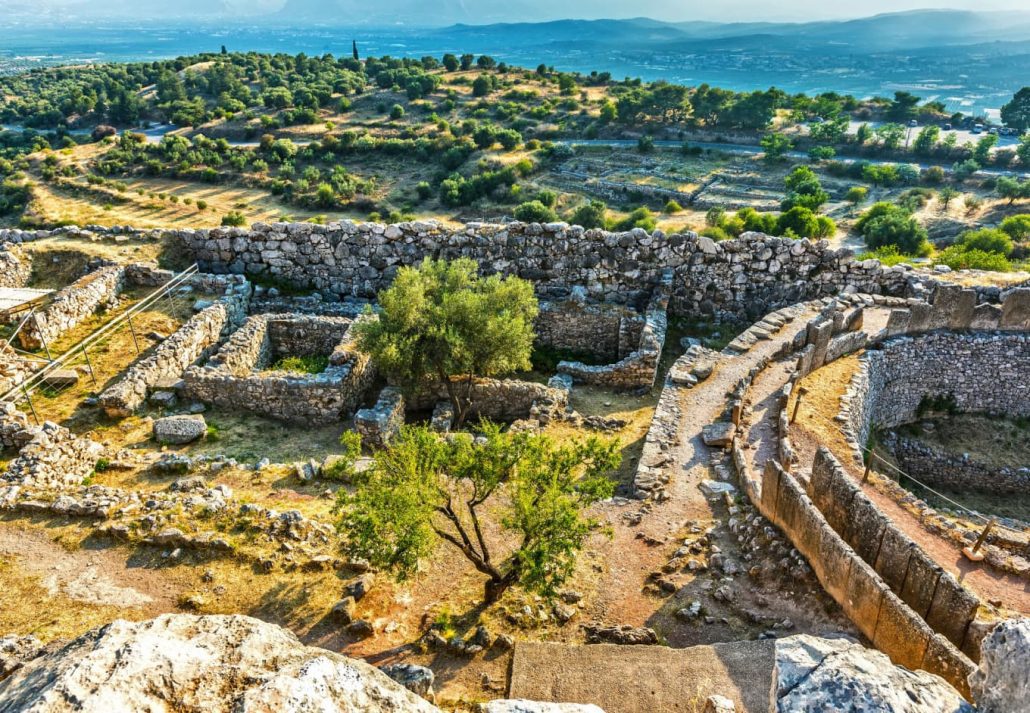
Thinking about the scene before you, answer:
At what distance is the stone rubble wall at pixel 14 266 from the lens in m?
19.0

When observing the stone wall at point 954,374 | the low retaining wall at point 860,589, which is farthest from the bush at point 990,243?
the low retaining wall at point 860,589

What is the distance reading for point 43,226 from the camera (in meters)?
51.0

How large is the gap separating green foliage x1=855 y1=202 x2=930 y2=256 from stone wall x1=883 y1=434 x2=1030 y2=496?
2379 cm

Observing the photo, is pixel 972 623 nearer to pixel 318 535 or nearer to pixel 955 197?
pixel 318 535

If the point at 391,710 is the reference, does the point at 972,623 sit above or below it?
below

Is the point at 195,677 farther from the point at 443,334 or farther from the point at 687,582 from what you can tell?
the point at 443,334

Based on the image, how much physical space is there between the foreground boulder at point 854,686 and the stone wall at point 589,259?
51.8ft

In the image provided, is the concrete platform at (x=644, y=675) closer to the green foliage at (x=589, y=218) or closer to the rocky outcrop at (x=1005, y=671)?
the rocky outcrop at (x=1005, y=671)

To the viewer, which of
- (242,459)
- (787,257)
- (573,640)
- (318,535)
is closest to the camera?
(573,640)

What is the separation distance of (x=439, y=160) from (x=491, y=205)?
1488 cm

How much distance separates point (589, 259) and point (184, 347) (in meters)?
11.4

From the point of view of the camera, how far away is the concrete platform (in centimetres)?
744

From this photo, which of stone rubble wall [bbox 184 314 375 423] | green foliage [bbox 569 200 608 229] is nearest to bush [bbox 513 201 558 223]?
green foliage [bbox 569 200 608 229]

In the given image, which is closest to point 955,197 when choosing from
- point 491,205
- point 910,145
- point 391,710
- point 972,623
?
point 910,145
